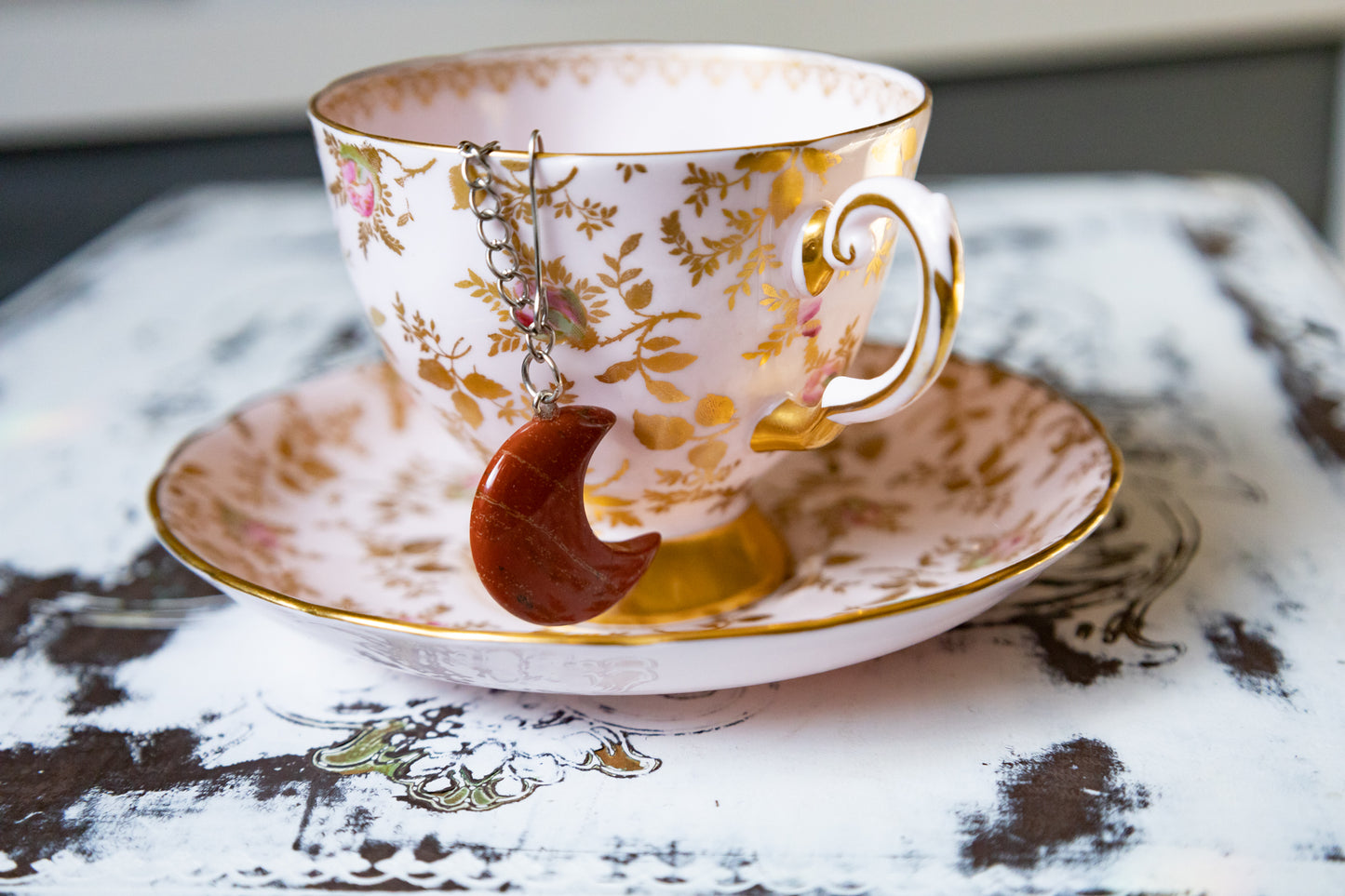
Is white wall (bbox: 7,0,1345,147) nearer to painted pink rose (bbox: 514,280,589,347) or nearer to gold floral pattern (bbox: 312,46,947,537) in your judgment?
gold floral pattern (bbox: 312,46,947,537)

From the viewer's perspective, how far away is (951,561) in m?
0.52

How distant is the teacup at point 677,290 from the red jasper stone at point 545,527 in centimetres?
2

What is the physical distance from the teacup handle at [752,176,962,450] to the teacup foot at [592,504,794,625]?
0.08 m

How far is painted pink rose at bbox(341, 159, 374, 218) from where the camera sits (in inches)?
17.1

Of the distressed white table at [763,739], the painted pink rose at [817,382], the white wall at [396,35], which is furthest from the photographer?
the white wall at [396,35]

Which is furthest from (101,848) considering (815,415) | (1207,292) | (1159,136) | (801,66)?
(1159,136)

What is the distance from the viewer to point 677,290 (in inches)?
16.2

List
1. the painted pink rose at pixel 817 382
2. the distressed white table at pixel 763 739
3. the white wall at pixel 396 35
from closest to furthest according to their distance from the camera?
1. the distressed white table at pixel 763 739
2. the painted pink rose at pixel 817 382
3. the white wall at pixel 396 35

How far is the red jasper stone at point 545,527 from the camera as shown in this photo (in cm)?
41

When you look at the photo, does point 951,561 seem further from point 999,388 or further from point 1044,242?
point 1044,242

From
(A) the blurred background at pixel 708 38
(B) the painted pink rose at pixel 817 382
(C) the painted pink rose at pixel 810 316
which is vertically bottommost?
(A) the blurred background at pixel 708 38

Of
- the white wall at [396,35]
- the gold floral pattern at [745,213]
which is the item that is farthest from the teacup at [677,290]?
the white wall at [396,35]

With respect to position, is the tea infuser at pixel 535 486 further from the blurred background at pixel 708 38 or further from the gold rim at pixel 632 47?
the blurred background at pixel 708 38

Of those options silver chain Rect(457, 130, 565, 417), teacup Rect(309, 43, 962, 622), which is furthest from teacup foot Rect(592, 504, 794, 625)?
silver chain Rect(457, 130, 565, 417)
